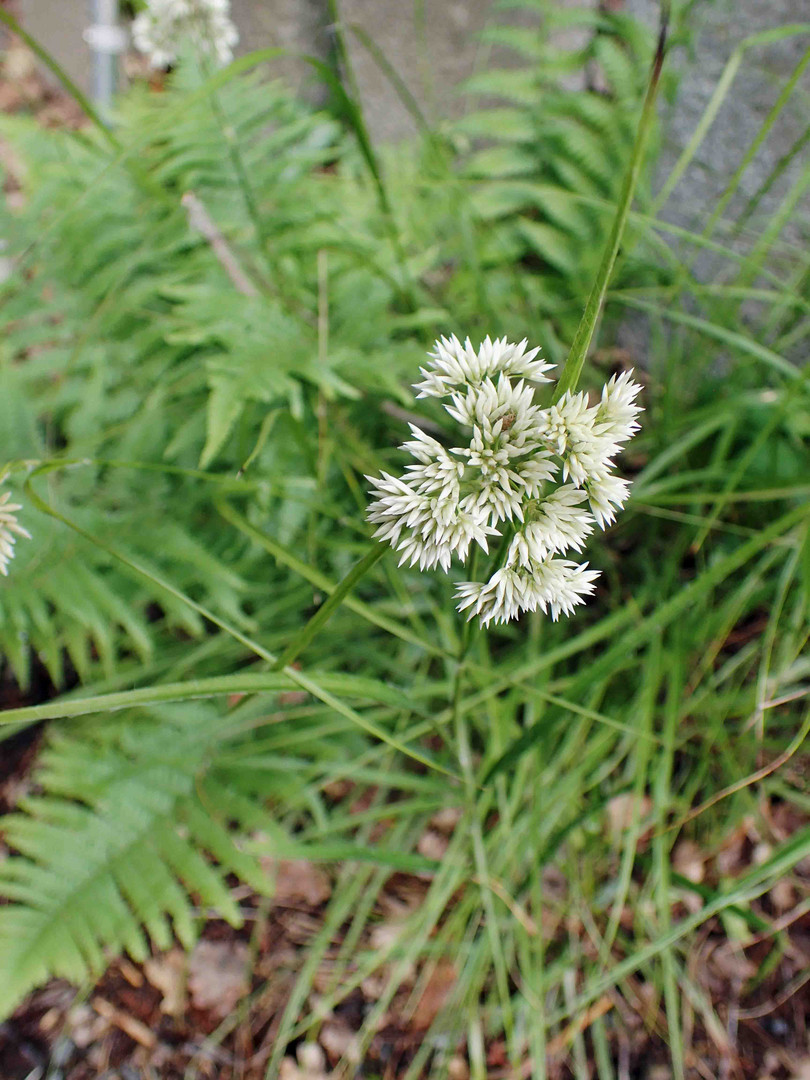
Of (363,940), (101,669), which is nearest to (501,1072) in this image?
(363,940)

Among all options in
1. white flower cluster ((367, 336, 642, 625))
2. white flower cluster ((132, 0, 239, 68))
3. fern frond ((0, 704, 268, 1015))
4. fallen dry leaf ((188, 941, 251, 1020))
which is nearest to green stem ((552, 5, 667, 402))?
white flower cluster ((367, 336, 642, 625))

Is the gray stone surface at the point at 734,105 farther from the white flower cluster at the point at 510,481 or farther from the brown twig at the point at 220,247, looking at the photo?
the white flower cluster at the point at 510,481

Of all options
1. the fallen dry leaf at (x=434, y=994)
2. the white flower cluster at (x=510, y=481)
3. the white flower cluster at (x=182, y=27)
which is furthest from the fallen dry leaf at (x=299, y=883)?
the white flower cluster at (x=182, y=27)

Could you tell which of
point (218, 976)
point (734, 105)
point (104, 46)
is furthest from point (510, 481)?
point (104, 46)

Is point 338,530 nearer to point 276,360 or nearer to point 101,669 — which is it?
point 276,360

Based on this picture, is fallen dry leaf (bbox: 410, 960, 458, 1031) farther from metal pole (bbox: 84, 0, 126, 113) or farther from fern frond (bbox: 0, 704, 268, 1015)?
metal pole (bbox: 84, 0, 126, 113)

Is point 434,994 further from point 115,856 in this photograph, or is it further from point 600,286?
point 600,286
